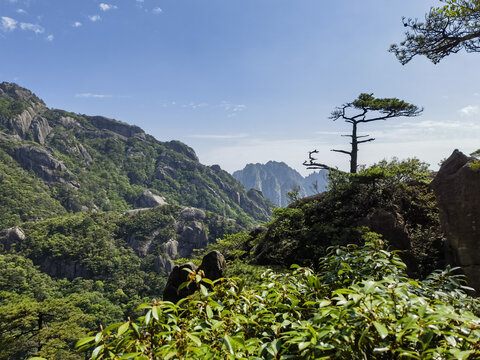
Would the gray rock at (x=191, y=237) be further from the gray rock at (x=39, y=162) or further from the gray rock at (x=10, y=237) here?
the gray rock at (x=39, y=162)

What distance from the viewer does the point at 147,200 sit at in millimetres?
145625

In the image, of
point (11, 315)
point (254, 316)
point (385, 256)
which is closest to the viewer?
point (254, 316)

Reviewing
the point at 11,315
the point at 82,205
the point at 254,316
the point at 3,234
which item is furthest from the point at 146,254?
the point at 254,316

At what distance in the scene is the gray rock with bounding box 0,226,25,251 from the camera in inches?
3118

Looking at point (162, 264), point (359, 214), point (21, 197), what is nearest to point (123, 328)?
point (359, 214)

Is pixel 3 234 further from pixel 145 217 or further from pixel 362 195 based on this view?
pixel 362 195

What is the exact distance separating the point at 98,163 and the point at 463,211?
582 feet

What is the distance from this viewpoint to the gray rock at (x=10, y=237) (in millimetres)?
79188

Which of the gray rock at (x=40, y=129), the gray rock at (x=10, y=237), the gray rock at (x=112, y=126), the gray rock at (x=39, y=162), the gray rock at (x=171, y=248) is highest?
the gray rock at (x=112, y=126)

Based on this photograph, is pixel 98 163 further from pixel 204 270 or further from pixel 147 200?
pixel 204 270

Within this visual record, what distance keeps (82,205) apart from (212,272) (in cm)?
13576

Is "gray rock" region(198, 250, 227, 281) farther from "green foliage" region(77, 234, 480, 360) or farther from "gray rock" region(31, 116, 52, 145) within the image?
"gray rock" region(31, 116, 52, 145)

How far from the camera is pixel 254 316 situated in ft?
5.95

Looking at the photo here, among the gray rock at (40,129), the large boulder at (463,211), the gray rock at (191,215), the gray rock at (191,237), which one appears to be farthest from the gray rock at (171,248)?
the gray rock at (40,129)
